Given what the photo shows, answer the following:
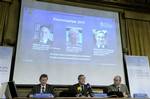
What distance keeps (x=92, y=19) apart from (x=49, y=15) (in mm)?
1155

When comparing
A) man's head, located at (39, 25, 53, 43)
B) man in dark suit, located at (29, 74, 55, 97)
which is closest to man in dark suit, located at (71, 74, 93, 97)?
man in dark suit, located at (29, 74, 55, 97)

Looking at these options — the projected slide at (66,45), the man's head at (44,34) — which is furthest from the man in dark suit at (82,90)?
the man's head at (44,34)

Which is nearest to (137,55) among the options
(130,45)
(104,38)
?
(130,45)

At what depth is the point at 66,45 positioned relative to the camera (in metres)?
5.63

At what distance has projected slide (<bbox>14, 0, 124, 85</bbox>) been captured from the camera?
5.28 m

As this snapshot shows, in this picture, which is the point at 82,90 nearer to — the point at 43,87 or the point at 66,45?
the point at 43,87

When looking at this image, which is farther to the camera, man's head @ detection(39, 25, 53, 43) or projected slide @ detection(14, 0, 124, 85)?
man's head @ detection(39, 25, 53, 43)

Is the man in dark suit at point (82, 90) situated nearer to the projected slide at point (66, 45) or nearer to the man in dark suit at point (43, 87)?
the man in dark suit at point (43, 87)

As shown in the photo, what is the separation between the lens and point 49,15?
5762 millimetres

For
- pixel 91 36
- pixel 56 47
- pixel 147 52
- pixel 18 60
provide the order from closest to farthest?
1. pixel 18 60
2. pixel 56 47
3. pixel 91 36
4. pixel 147 52

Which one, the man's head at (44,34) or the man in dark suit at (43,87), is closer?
the man in dark suit at (43,87)

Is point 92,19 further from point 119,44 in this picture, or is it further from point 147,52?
point 147,52

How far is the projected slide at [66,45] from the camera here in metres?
5.28

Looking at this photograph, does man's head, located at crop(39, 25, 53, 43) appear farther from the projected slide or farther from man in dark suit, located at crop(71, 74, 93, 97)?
man in dark suit, located at crop(71, 74, 93, 97)
